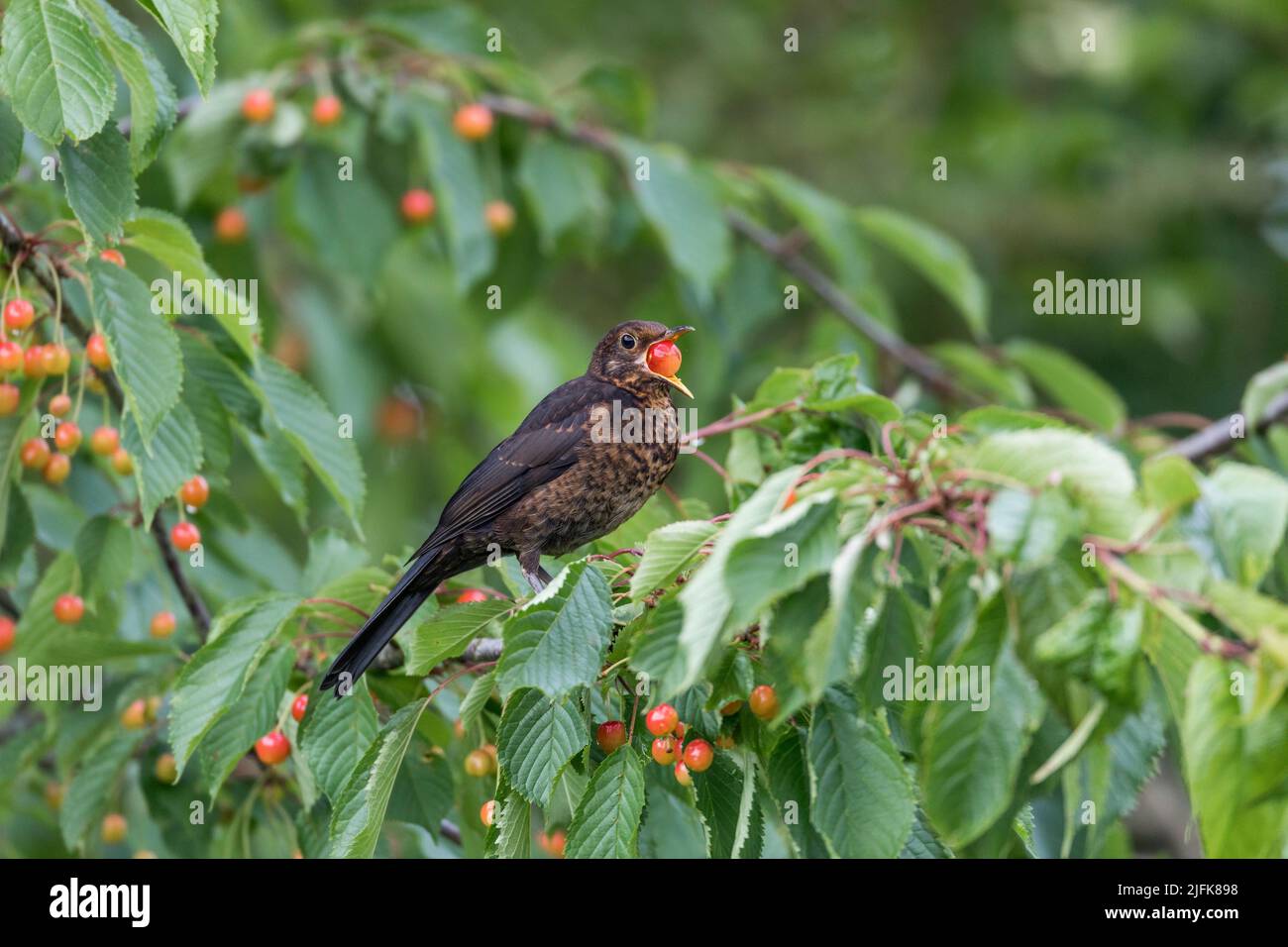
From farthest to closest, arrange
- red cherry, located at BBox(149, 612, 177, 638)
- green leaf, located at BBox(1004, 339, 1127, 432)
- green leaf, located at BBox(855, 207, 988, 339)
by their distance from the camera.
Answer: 1. green leaf, located at BBox(855, 207, 988, 339)
2. green leaf, located at BBox(1004, 339, 1127, 432)
3. red cherry, located at BBox(149, 612, 177, 638)

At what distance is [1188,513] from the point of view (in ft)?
6.18

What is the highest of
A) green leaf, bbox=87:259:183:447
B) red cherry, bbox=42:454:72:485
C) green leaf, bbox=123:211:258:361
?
green leaf, bbox=123:211:258:361

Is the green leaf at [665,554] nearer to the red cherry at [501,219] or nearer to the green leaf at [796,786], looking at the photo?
the green leaf at [796,786]

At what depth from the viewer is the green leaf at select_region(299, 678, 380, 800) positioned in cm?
289

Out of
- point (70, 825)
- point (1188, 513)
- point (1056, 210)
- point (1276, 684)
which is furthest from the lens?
point (1056, 210)

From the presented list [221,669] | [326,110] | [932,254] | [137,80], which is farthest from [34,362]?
[932,254]

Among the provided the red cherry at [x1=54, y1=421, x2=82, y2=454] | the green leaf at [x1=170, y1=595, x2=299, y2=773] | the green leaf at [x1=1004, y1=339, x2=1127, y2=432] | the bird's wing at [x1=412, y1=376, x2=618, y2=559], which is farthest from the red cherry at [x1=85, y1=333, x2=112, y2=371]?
the green leaf at [x1=1004, y1=339, x2=1127, y2=432]

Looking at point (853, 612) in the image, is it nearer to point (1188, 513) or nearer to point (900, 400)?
point (1188, 513)

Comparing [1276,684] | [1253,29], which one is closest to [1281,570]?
[1276,684]

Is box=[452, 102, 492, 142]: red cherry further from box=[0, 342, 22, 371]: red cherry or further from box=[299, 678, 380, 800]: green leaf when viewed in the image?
box=[299, 678, 380, 800]: green leaf

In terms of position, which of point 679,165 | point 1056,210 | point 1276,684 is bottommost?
point 1276,684

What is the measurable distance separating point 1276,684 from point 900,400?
3.54 meters

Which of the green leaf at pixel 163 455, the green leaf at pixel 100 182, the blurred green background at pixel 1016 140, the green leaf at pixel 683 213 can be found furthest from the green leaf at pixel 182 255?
the blurred green background at pixel 1016 140

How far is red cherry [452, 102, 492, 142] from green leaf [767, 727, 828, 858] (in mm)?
2940
